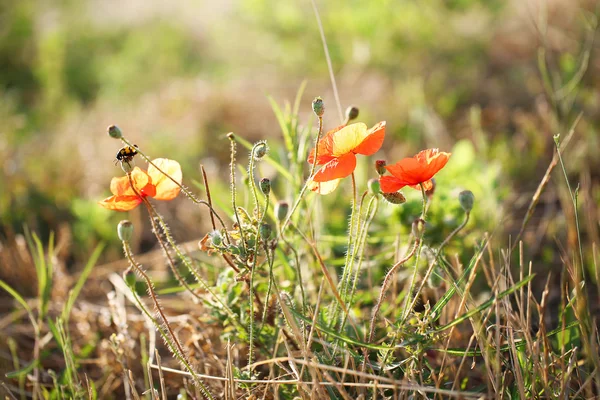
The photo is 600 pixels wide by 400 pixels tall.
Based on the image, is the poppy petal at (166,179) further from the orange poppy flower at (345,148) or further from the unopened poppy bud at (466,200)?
the unopened poppy bud at (466,200)

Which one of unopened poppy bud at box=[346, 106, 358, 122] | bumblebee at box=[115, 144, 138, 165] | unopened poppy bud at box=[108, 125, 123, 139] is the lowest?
unopened poppy bud at box=[346, 106, 358, 122]

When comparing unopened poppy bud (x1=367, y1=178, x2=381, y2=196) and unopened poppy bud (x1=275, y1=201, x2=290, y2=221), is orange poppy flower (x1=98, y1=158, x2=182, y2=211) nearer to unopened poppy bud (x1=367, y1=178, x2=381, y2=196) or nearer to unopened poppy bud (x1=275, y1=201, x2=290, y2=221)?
unopened poppy bud (x1=275, y1=201, x2=290, y2=221)

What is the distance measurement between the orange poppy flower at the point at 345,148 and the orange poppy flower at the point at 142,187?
25 centimetres

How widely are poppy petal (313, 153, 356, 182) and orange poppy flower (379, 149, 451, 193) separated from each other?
2.5 inches

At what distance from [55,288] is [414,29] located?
2728 millimetres

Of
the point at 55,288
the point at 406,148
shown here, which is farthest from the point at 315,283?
the point at 406,148

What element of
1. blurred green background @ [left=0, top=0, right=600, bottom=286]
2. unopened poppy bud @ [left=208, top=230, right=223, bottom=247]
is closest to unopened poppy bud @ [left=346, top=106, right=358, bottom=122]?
unopened poppy bud @ [left=208, top=230, right=223, bottom=247]

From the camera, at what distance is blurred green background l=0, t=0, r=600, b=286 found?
2.10 meters

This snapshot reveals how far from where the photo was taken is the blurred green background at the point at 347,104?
2.10 m

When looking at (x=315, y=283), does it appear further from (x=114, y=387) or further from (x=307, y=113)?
(x=307, y=113)

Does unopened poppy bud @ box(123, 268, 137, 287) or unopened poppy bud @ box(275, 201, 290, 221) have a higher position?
unopened poppy bud @ box(275, 201, 290, 221)

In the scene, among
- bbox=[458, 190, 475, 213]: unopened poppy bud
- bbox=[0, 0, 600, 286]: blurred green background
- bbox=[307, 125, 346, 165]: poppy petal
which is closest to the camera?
bbox=[458, 190, 475, 213]: unopened poppy bud

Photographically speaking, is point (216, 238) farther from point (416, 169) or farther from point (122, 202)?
point (416, 169)

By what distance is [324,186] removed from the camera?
0.89m
